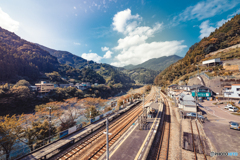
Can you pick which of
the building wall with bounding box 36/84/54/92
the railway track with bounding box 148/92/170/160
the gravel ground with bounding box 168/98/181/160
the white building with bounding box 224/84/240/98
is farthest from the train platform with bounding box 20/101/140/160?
the building wall with bounding box 36/84/54/92

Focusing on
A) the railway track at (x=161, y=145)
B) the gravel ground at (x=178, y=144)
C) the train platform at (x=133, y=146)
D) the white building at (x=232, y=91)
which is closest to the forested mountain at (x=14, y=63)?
the train platform at (x=133, y=146)

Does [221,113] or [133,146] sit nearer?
[133,146]

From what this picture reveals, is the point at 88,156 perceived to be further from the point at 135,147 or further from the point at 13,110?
the point at 13,110

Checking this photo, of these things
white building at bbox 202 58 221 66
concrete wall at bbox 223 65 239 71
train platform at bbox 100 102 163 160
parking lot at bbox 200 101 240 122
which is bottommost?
train platform at bbox 100 102 163 160

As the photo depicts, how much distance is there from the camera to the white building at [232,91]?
34438mm

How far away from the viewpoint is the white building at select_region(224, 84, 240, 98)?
3444 cm

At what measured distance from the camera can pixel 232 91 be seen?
3550cm

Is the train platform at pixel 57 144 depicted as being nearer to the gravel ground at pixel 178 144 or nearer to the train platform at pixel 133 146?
the train platform at pixel 133 146

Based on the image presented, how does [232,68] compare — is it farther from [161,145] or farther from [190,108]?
[161,145]

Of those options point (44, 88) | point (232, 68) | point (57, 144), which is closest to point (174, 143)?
point (57, 144)

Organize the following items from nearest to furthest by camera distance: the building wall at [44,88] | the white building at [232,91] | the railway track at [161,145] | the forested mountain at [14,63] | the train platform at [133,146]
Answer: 1. the train platform at [133,146]
2. the railway track at [161,145]
3. the white building at [232,91]
4. the building wall at [44,88]
5. the forested mountain at [14,63]

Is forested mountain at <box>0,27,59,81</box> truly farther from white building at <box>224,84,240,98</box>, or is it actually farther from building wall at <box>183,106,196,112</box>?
white building at <box>224,84,240,98</box>

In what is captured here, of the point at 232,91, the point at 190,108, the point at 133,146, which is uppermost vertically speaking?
the point at 232,91

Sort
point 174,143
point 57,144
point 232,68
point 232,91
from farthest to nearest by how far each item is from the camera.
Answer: point 232,68 < point 232,91 < point 174,143 < point 57,144
